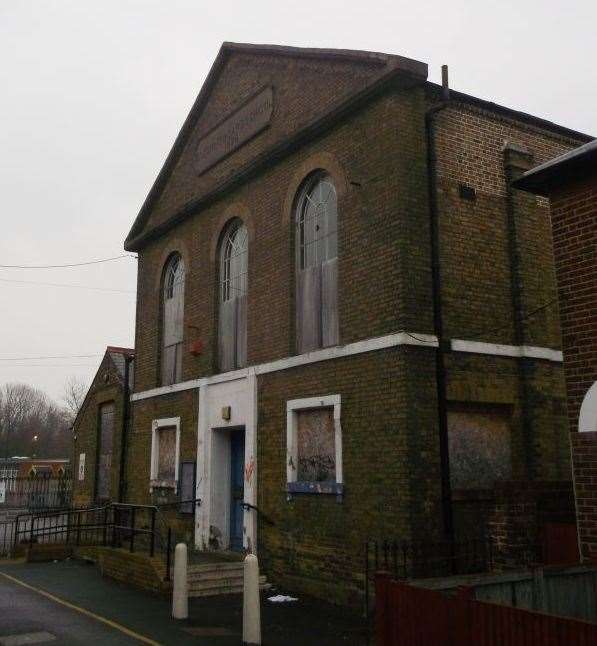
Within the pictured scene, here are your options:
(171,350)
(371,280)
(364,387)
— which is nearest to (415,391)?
(364,387)

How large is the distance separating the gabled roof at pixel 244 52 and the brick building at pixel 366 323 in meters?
0.07

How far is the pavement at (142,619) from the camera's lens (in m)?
8.43

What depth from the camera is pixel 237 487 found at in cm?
1405

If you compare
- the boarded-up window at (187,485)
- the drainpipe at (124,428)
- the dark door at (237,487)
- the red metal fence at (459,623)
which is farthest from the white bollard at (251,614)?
the drainpipe at (124,428)

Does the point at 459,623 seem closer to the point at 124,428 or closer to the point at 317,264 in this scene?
the point at 317,264

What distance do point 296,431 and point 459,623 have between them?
654 centimetres

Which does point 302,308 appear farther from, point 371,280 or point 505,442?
point 505,442

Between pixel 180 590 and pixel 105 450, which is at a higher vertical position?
pixel 105 450

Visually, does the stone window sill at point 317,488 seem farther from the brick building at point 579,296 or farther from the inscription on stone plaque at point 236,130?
the inscription on stone plaque at point 236,130

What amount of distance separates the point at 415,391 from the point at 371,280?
189cm

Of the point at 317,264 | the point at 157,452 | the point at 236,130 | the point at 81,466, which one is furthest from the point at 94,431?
the point at 317,264

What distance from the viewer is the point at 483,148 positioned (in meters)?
11.7

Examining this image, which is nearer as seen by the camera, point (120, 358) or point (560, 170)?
point (560, 170)

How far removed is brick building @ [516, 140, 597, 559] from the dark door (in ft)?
23.5
